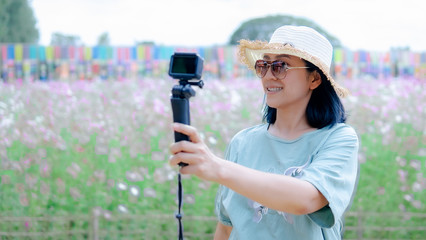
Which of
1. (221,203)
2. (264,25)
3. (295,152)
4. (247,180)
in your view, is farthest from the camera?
(264,25)

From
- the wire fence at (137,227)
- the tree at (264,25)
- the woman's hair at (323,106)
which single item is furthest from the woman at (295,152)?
the tree at (264,25)

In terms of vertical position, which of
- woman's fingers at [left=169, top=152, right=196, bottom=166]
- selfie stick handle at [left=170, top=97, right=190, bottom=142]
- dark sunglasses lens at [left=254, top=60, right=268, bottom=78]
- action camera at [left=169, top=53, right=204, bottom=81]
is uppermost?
action camera at [left=169, top=53, right=204, bottom=81]

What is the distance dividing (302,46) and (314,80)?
0.42 feet

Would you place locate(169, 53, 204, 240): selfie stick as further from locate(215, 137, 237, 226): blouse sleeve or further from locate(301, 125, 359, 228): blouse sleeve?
locate(215, 137, 237, 226): blouse sleeve

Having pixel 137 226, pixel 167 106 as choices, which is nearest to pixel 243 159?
pixel 137 226

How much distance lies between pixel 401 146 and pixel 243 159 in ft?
9.16

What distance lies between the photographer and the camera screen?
3.46 ft

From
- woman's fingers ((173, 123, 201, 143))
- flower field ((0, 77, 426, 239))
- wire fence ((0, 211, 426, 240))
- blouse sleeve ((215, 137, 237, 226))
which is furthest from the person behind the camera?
flower field ((0, 77, 426, 239))

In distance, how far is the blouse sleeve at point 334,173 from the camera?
48.1 inches

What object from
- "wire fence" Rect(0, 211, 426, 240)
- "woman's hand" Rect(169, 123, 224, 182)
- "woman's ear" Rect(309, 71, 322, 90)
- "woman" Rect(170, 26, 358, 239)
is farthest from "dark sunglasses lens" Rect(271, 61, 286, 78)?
"wire fence" Rect(0, 211, 426, 240)

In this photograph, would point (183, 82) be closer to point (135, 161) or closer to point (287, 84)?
point (287, 84)

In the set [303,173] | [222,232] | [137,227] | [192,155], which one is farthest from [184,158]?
[137,227]

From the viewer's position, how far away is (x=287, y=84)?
1.46 meters

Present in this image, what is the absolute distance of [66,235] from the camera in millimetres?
3240
